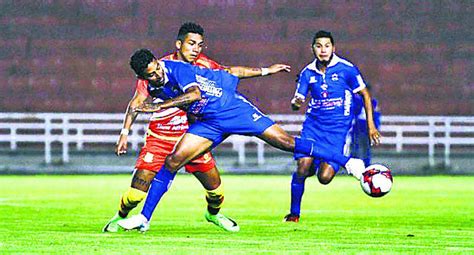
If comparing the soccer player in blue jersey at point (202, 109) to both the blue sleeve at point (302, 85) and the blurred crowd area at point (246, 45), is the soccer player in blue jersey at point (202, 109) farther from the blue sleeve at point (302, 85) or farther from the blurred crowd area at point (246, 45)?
the blurred crowd area at point (246, 45)

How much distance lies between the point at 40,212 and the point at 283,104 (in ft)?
61.3

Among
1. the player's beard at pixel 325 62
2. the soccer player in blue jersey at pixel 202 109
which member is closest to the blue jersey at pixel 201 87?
the soccer player in blue jersey at pixel 202 109

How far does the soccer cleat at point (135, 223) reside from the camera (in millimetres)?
13539

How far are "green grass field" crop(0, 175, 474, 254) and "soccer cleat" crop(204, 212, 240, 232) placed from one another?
0.31 ft

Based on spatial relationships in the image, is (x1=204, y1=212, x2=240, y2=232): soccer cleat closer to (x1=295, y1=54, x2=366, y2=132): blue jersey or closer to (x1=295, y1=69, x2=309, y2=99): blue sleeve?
(x1=295, y1=69, x2=309, y2=99): blue sleeve

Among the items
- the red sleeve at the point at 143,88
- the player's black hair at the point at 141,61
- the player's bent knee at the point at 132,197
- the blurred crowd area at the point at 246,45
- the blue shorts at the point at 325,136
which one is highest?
the blurred crowd area at the point at 246,45

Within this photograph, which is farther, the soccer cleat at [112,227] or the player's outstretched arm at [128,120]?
the soccer cleat at [112,227]

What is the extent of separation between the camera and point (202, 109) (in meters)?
13.6

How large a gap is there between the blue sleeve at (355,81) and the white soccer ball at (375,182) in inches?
76.1

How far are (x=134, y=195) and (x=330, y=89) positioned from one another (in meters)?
3.14

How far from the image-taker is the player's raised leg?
1400 cm

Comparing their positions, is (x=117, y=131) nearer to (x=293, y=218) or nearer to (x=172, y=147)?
(x=293, y=218)

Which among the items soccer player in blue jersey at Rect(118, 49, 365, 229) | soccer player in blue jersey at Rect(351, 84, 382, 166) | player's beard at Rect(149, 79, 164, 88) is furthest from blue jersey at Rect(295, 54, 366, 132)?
soccer player in blue jersey at Rect(351, 84, 382, 166)

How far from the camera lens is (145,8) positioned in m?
36.7
